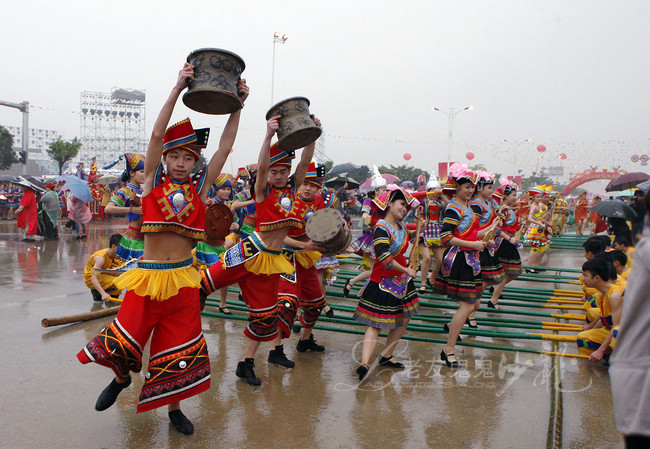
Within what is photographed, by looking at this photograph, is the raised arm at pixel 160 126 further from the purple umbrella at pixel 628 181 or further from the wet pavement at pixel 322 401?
the purple umbrella at pixel 628 181

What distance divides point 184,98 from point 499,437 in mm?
3133

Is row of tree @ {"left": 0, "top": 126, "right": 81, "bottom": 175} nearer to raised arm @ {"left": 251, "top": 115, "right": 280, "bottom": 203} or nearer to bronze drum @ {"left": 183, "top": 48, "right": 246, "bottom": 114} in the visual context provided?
raised arm @ {"left": 251, "top": 115, "right": 280, "bottom": 203}

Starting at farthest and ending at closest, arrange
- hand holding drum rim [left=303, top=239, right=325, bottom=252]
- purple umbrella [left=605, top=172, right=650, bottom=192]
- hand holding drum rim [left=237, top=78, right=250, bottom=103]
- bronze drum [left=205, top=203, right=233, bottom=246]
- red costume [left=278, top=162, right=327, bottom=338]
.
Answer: purple umbrella [left=605, top=172, right=650, bottom=192], bronze drum [left=205, top=203, right=233, bottom=246], red costume [left=278, top=162, right=327, bottom=338], hand holding drum rim [left=303, top=239, right=325, bottom=252], hand holding drum rim [left=237, top=78, right=250, bottom=103]

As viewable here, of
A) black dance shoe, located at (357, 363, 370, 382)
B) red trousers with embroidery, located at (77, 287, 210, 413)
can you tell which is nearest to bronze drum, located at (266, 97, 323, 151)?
red trousers with embroidery, located at (77, 287, 210, 413)

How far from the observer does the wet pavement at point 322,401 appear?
3352 mm

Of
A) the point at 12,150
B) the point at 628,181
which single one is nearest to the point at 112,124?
the point at 12,150

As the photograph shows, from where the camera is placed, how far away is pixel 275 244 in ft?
14.9

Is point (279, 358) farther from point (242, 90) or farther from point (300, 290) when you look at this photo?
point (242, 90)

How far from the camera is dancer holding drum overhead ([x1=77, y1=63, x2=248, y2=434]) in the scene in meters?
3.36

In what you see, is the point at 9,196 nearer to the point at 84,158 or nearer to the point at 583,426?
the point at 583,426

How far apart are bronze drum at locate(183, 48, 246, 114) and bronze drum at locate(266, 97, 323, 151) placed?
596 mm

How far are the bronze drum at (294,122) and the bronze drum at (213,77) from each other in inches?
23.5

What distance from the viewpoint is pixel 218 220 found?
5285 mm

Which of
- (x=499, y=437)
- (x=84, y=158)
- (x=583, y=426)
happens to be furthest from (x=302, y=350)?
(x=84, y=158)
